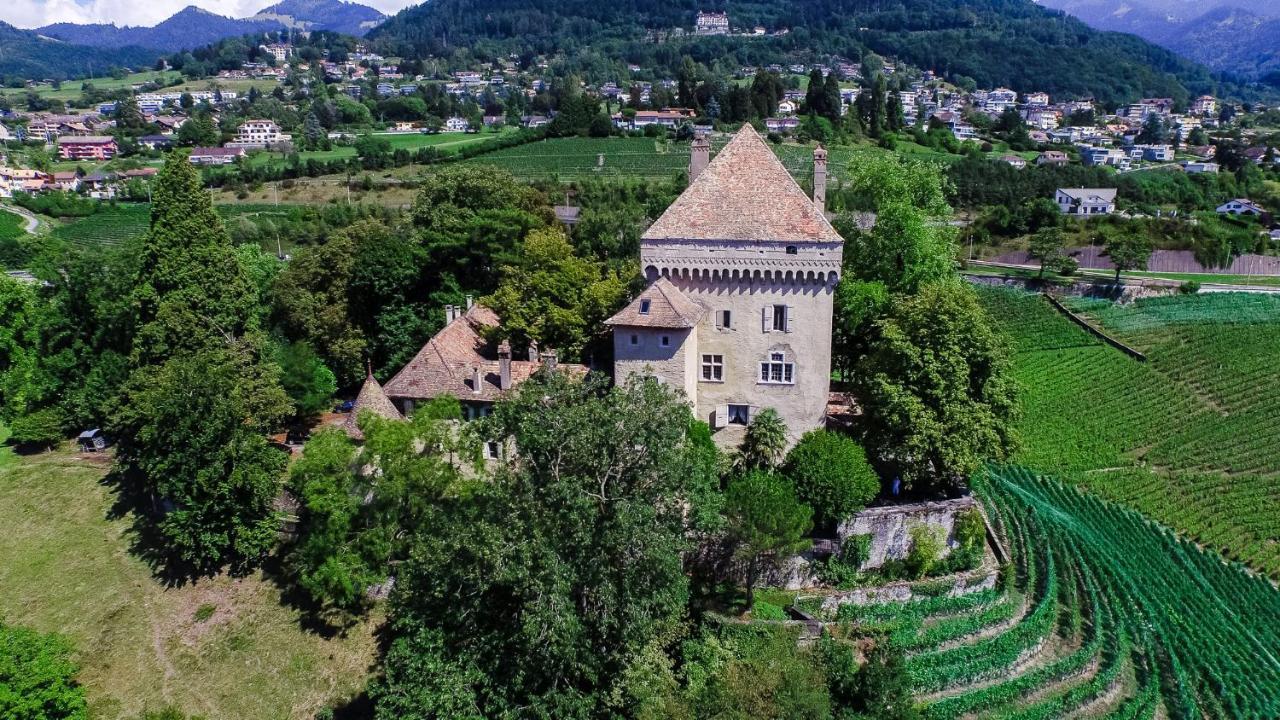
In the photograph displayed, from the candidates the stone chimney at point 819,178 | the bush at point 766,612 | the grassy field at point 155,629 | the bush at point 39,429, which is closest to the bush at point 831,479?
the bush at point 766,612

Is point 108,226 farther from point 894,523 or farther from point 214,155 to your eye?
point 894,523

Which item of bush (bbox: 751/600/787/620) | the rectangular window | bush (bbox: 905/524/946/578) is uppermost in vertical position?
the rectangular window

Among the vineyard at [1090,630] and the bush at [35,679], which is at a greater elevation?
the bush at [35,679]

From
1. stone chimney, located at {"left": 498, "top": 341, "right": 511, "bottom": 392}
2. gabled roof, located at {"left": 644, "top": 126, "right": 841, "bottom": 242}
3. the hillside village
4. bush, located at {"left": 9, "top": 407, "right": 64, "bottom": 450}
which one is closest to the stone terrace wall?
the hillside village

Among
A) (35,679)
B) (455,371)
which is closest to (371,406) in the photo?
(455,371)

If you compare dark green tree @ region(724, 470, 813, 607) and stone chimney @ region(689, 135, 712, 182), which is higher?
stone chimney @ region(689, 135, 712, 182)

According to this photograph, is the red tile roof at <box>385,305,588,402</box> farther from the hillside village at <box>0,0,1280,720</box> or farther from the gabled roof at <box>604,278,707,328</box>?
the gabled roof at <box>604,278,707,328</box>

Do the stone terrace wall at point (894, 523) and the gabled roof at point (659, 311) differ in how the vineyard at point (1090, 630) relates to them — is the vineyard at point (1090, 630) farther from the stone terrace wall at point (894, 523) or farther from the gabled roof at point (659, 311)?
the gabled roof at point (659, 311)
